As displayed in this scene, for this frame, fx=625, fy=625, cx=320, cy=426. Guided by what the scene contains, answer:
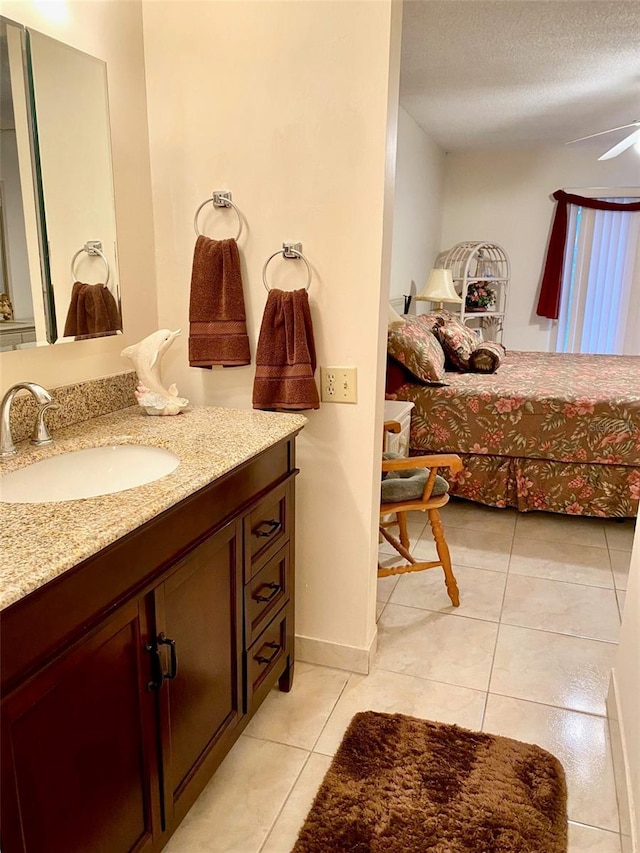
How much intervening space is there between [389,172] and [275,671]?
1.52m

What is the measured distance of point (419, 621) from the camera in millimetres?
2488

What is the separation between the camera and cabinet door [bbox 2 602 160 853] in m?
0.91

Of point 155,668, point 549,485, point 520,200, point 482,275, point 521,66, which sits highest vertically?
point 521,66

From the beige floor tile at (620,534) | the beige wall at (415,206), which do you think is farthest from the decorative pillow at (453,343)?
the beige floor tile at (620,534)

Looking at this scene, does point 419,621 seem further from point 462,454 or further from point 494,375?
point 494,375

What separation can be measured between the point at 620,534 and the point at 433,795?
221 centimetres

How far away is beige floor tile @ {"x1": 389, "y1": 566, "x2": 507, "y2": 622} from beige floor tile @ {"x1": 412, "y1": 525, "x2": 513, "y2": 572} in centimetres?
7

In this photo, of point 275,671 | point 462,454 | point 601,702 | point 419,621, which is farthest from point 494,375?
point 275,671

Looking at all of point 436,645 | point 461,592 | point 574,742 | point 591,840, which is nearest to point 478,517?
point 461,592

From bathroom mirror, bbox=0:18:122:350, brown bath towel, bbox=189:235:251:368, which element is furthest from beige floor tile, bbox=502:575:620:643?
bathroom mirror, bbox=0:18:122:350

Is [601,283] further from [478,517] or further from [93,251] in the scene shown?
[93,251]

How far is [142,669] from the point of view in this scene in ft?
3.95

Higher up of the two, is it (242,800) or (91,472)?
(91,472)

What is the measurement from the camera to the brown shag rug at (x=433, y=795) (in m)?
1.50
